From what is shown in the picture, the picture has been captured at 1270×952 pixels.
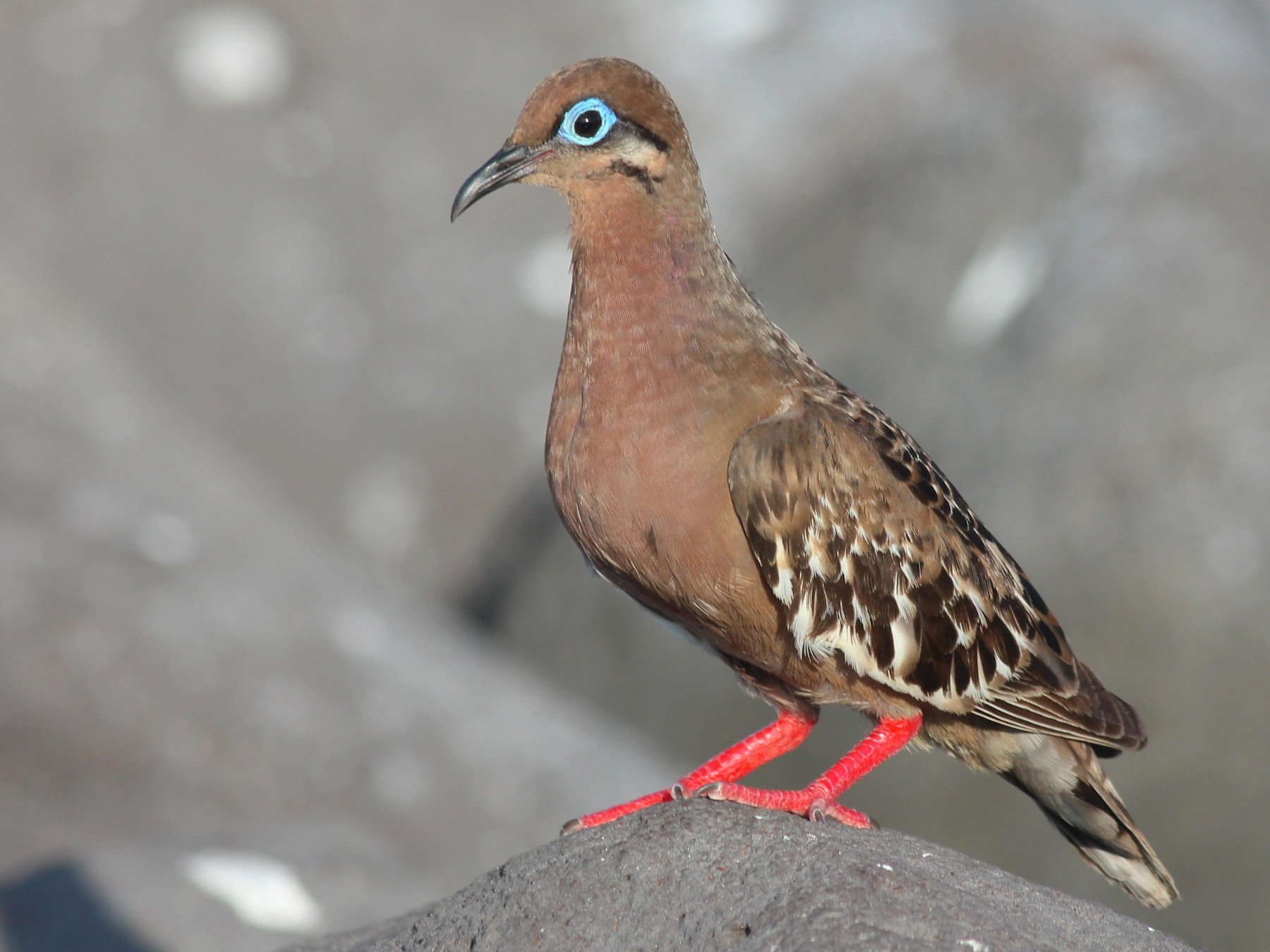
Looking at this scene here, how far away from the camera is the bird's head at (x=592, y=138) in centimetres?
527

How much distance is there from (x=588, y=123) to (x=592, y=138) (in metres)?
0.05

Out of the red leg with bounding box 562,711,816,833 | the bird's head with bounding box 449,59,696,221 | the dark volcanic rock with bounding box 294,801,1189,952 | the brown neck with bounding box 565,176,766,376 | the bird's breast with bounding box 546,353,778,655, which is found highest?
the bird's head with bounding box 449,59,696,221

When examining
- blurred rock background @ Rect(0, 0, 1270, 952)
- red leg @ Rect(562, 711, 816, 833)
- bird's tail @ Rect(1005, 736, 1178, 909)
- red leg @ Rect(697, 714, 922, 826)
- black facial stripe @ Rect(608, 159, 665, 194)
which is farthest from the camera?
blurred rock background @ Rect(0, 0, 1270, 952)

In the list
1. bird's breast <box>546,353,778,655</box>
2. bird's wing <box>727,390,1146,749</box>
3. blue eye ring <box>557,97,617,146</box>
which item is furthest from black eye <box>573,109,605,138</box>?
bird's wing <box>727,390,1146,749</box>

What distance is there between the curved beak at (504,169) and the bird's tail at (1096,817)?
2.94 m

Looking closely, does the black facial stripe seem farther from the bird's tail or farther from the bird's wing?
the bird's tail

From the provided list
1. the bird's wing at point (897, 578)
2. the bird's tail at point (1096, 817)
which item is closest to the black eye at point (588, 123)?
the bird's wing at point (897, 578)

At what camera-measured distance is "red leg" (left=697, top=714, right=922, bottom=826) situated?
16.5ft

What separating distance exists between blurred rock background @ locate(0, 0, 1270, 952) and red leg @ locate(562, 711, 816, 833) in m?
2.71

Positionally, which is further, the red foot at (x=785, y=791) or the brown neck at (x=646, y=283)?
the brown neck at (x=646, y=283)

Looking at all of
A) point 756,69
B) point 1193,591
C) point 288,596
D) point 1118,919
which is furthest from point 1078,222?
point 1118,919

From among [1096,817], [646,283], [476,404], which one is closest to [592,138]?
[646,283]

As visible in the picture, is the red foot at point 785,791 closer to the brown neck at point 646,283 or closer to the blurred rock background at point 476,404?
the brown neck at point 646,283

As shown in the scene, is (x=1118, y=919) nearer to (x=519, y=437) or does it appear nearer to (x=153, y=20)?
(x=519, y=437)
